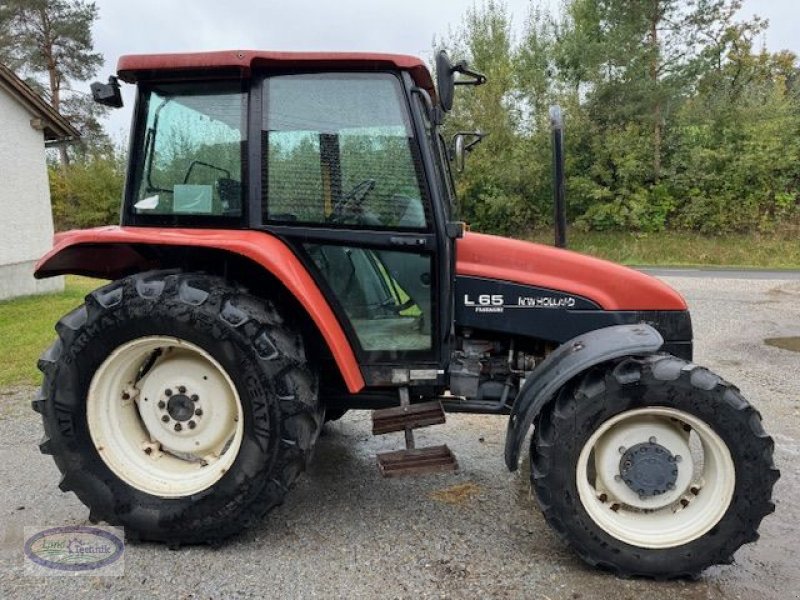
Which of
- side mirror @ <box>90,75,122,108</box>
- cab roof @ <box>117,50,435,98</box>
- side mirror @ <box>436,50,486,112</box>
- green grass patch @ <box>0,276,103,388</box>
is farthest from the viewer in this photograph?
green grass patch @ <box>0,276,103,388</box>

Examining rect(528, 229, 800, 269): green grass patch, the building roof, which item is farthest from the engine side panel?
rect(528, 229, 800, 269): green grass patch

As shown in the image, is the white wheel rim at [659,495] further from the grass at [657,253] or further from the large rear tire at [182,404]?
the grass at [657,253]

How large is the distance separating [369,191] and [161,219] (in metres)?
0.98

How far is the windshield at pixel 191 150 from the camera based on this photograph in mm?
2746

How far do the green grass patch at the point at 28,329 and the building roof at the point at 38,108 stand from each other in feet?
10.2

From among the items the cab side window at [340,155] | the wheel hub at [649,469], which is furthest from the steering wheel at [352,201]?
the wheel hub at [649,469]

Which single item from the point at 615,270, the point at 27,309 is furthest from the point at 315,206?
the point at 27,309

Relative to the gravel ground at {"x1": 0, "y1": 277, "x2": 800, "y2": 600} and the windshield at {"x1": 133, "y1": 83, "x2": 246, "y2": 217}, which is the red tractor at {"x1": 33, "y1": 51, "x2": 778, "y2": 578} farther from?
the gravel ground at {"x1": 0, "y1": 277, "x2": 800, "y2": 600}

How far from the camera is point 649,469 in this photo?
8.29ft

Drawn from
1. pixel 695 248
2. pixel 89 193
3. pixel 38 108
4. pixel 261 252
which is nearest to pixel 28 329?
pixel 38 108

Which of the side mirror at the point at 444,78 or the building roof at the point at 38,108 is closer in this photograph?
the side mirror at the point at 444,78

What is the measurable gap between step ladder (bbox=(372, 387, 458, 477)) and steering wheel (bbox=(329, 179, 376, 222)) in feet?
2.98

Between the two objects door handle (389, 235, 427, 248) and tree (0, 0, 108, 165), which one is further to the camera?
tree (0, 0, 108, 165)

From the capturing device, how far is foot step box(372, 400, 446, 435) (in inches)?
111
